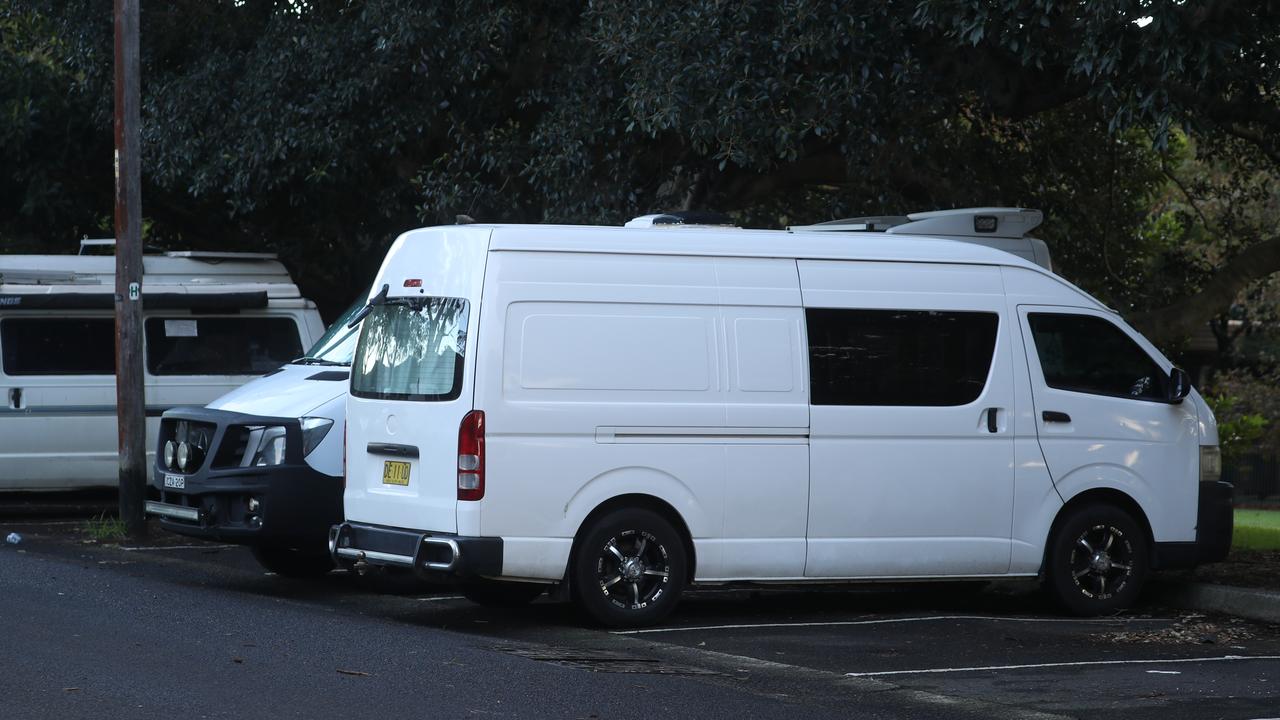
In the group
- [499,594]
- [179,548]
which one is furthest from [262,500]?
[179,548]

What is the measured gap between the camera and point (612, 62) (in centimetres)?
1552

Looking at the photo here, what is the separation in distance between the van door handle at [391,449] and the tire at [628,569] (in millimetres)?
1050

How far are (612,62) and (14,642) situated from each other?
8358 mm

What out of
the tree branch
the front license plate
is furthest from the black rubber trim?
the tree branch

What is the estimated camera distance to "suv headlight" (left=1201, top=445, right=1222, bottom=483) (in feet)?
36.9

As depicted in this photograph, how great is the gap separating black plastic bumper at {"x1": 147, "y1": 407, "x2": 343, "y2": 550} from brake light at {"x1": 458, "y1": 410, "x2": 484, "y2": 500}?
195 centimetres

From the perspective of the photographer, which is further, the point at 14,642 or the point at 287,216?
the point at 287,216

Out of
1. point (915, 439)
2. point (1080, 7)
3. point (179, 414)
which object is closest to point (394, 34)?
point (179, 414)

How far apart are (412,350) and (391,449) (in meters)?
0.57

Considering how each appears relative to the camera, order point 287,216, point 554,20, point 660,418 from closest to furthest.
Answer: point 660,418 → point 554,20 → point 287,216

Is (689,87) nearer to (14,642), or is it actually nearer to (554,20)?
(554,20)

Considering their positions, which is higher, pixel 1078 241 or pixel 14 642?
pixel 1078 241

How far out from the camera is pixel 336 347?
1229cm

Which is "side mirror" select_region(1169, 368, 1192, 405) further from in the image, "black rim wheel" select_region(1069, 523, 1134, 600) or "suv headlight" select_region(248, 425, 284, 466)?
"suv headlight" select_region(248, 425, 284, 466)
